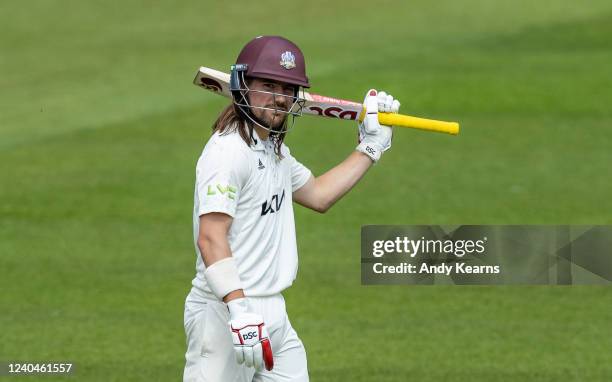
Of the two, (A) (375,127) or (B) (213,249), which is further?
(A) (375,127)

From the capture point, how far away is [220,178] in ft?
21.9

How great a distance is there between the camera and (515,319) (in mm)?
12250

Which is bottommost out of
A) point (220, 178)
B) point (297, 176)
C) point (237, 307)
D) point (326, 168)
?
point (237, 307)

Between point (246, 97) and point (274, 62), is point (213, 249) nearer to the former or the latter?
point (246, 97)

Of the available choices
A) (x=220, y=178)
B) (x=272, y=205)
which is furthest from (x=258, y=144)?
(x=220, y=178)

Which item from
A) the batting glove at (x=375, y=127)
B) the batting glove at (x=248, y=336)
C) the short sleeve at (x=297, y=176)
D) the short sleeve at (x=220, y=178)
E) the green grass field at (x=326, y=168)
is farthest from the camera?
the green grass field at (x=326, y=168)

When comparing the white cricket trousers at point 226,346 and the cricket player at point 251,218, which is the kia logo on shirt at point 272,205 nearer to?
the cricket player at point 251,218

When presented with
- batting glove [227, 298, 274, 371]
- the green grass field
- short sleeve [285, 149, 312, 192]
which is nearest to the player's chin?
short sleeve [285, 149, 312, 192]

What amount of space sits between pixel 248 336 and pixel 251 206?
69cm

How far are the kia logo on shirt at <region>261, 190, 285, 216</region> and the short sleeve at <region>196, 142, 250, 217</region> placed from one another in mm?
167

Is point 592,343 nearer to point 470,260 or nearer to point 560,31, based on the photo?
point 470,260

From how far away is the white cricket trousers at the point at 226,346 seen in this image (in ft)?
22.7

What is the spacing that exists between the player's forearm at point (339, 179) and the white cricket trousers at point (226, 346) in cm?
87

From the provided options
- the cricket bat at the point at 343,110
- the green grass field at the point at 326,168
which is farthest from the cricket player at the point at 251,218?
the green grass field at the point at 326,168
